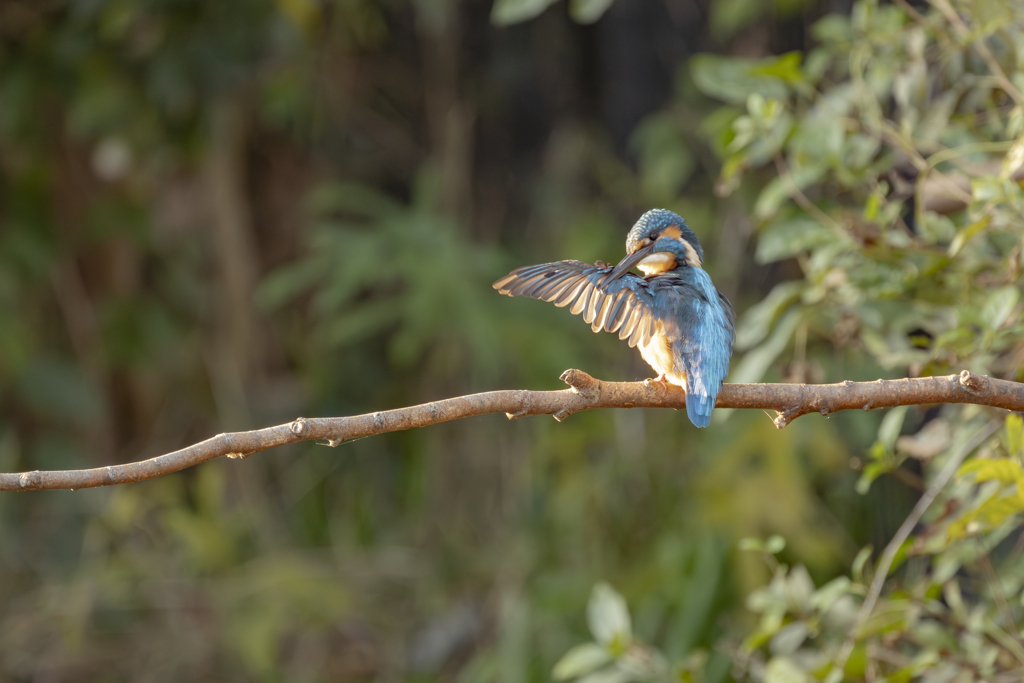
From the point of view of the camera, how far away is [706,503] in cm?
246

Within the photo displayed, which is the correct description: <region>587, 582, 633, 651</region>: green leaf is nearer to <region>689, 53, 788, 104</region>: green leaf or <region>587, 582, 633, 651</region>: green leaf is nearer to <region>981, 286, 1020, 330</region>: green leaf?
<region>981, 286, 1020, 330</region>: green leaf

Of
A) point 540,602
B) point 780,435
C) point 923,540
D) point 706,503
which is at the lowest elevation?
point 540,602

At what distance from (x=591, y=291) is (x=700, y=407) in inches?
8.4

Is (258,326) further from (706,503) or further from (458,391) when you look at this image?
(706,503)

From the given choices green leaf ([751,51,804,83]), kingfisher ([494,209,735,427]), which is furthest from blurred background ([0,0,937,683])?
kingfisher ([494,209,735,427])

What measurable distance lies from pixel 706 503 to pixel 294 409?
6.18 ft

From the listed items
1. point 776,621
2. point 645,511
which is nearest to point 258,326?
point 645,511

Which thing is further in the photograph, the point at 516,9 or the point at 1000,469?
the point at 516,9

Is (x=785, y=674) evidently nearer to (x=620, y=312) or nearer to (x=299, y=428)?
(x=620, y=312)

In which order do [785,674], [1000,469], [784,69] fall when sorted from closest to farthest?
[1000,469], [785,674], [784,69]

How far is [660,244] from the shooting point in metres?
1.38

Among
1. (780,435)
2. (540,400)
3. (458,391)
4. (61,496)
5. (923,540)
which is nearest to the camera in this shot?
(540,400)

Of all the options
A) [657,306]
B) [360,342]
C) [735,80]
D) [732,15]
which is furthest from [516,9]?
[360,342]

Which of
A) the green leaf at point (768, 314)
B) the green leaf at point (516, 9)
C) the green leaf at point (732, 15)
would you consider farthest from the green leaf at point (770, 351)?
the green leaf at point (732, 15)
